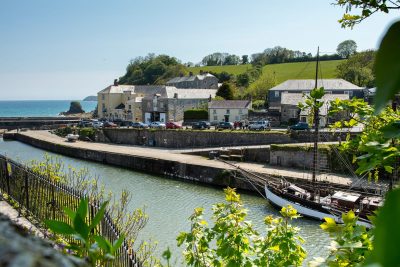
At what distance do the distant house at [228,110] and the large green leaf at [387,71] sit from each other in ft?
178

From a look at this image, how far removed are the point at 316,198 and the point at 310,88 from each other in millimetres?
36183

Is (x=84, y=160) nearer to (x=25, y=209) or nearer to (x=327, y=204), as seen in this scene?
(x=327, y=204)

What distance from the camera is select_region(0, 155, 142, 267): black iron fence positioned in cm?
709

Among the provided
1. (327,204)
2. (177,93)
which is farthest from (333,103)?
(177,93)

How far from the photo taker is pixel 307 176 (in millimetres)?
27594

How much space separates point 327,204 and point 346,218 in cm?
1939

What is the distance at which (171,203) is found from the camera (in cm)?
2380

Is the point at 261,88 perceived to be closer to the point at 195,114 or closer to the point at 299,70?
the point at 195,114

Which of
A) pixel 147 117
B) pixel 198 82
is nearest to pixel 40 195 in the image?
pixel 147 117

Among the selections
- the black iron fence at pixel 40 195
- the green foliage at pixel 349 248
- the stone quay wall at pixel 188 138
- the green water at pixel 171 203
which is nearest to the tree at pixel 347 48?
the stone quay wall at pixel 188 138

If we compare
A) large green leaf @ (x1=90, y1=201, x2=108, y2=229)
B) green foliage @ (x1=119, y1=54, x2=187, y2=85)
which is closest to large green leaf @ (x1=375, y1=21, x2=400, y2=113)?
large green leaf @ (x1=90, y1=201, x2=108, y2=229)

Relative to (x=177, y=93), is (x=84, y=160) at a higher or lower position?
lower

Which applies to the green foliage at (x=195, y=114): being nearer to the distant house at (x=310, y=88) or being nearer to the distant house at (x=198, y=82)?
the distant house at (x=310, y=88)

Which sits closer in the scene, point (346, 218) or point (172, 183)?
point (346, 218)
